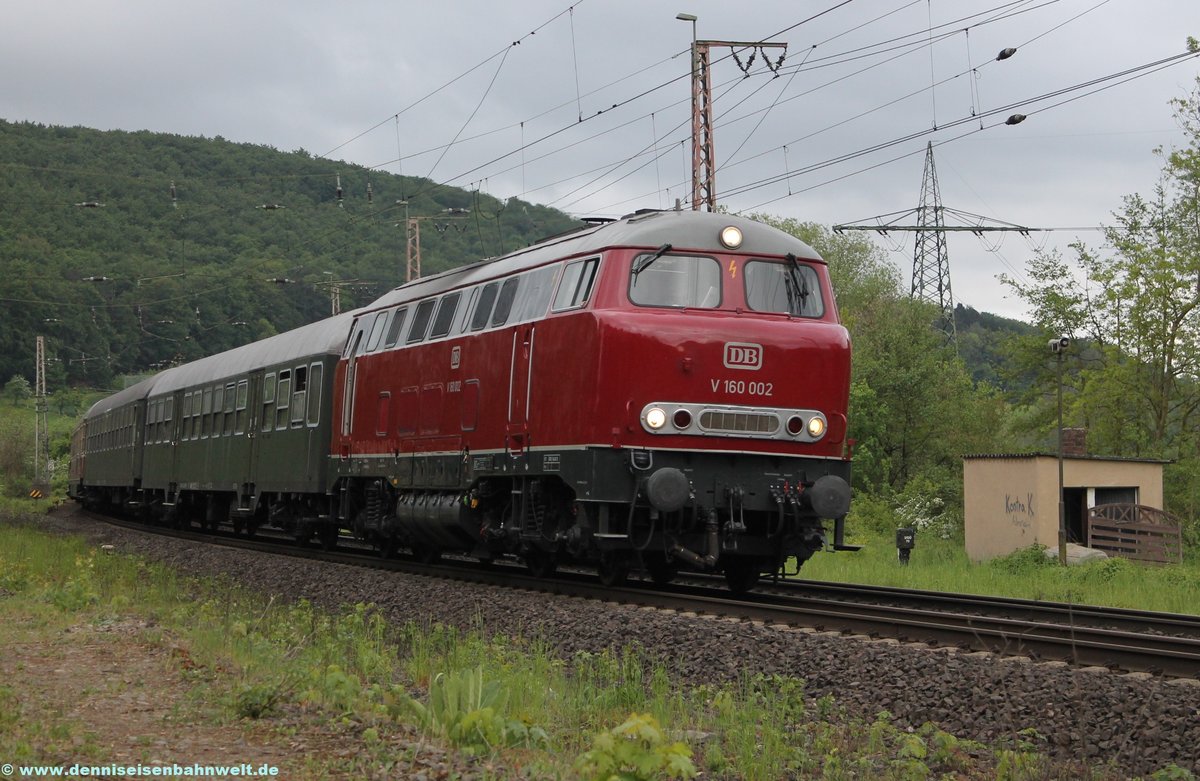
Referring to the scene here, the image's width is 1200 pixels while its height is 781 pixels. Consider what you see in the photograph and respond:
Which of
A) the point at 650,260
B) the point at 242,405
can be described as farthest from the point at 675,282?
the point at 242,405

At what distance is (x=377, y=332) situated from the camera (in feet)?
64.2

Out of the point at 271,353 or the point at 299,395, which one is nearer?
the point at 299,395

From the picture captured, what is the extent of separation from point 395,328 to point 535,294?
4.60 metres

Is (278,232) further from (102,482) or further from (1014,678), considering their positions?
(1014,678)

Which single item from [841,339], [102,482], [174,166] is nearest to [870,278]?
[174,166]

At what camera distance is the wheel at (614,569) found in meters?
14.7

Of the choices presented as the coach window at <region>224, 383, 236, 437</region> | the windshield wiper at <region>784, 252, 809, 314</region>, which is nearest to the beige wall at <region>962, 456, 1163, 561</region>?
the windshield wiper at <region>784, 252, 809, 314</region>

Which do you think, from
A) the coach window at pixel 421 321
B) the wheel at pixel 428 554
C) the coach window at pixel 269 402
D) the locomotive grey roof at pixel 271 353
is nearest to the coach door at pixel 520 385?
the coach window at pixel 421 321

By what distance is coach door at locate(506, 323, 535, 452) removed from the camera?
1463 cm

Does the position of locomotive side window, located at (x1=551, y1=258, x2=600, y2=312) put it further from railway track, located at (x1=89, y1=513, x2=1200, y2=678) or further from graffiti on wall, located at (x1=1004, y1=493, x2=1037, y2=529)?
graffiti on wall, located at (x1=1004, y1=493, x2=1037, y2=529)

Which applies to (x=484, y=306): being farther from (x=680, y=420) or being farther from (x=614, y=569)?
(x=680, y=420)

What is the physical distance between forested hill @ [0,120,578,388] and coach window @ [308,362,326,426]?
93.4 feet

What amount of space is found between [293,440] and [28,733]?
1627cm

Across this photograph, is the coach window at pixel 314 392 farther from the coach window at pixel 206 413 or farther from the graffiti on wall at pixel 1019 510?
the graffiti on wall at pixel 1019 510
